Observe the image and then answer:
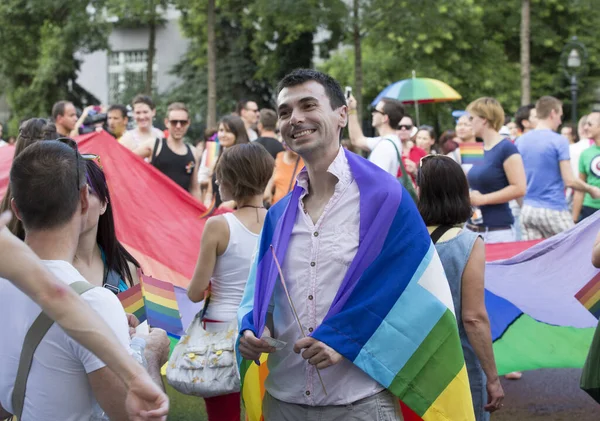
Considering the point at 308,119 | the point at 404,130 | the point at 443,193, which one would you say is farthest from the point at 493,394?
the point at 404,130

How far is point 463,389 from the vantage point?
11.1ft

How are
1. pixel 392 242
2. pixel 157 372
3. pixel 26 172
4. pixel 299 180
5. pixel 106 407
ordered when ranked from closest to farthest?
pixel 106 407
pixel 26 172
pixel 157 372
pixel 392 242
pixel 299 180

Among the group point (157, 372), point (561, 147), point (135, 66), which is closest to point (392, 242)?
point (157, 372)

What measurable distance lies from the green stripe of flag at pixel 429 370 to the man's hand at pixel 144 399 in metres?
1.25

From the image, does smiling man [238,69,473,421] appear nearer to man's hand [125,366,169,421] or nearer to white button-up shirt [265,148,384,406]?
white button-up shirt [265,148,384,406]

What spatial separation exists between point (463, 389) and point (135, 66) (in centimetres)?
3946

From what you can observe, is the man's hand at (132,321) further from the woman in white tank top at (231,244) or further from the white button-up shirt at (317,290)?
the woman in white tank top at (231,244)

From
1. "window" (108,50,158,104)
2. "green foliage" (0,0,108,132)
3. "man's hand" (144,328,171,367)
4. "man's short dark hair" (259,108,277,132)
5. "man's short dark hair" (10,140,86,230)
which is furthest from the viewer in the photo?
"window" (108,50,158,104)

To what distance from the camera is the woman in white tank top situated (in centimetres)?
475

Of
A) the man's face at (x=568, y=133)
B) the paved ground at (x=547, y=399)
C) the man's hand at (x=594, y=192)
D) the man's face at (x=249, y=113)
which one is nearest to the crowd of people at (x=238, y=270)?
the paved ground at (x=547, y=399)

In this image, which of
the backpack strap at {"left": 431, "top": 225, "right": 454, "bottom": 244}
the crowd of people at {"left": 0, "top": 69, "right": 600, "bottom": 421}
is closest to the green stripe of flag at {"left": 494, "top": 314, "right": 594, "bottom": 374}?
the crowd of people at {"left": 0, "top": 69, "right": 600, "bottom": 421}

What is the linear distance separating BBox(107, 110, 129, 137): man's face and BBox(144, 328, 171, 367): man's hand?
8336 millimetres

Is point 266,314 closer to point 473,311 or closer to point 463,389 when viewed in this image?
point 463,389

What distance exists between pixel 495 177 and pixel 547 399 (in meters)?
1.82
